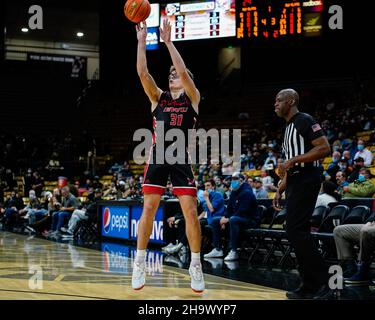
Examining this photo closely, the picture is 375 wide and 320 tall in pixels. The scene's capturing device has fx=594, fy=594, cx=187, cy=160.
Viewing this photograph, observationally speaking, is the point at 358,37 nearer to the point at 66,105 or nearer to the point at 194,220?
the point at 66,105

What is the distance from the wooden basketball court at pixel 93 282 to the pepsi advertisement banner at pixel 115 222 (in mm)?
3209

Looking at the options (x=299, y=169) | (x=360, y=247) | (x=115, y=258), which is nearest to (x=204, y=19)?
(x=115, y=258)

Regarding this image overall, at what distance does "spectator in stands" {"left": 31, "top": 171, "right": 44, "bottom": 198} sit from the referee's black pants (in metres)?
16.3

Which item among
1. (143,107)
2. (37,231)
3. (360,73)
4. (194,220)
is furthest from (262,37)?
(194,220)

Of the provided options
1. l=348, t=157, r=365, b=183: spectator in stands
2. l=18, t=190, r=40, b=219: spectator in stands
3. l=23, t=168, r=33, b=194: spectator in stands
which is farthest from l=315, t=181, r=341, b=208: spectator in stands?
l=23, t=168, r=33, b=194: spectator in stands

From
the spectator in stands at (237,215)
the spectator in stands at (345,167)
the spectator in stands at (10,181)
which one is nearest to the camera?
the spectator in stands at (237,215)

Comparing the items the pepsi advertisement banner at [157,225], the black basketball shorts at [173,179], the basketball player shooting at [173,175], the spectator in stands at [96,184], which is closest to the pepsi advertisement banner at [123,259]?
the pepsi advertisement banner at [157,225]

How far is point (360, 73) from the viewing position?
21125 mm

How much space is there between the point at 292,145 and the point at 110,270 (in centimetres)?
285

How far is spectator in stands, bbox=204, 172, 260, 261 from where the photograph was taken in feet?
27.5

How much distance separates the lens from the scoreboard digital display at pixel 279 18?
18.6 m

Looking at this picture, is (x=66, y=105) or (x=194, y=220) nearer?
(x=194, y=220)

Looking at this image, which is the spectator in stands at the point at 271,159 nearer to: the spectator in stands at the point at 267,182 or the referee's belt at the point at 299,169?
the spectator in stands at the point at 267,182

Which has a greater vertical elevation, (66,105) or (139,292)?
(66,105)
